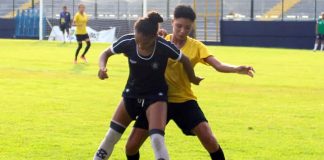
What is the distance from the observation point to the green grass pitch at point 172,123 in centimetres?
1053

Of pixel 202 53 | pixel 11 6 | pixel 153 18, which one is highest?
pixel 11 6

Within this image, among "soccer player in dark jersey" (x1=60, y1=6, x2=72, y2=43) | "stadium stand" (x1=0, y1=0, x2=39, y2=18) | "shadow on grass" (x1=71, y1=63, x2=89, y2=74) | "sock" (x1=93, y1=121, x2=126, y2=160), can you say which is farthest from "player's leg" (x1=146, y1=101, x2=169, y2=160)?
"stadium stand" (x1=0, y1=0, x2=39, y2=18)

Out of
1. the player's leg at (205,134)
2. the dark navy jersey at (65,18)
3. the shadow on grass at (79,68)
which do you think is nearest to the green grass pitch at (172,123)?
the shadow on grass at (79,68)

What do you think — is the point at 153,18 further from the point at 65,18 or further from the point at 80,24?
the point at 65,18

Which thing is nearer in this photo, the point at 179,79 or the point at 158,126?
the point at 158,126

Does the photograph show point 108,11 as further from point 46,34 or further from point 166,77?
point 166,77

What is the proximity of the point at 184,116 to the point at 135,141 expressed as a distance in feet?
1.88

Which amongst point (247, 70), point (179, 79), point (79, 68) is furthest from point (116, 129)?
point (79, 68)

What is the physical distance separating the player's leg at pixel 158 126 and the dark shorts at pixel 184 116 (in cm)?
26

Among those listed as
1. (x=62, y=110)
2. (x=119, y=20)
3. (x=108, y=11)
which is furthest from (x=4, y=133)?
(x=108, y=11)

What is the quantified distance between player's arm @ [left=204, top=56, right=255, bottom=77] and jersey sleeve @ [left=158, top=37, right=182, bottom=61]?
530mm

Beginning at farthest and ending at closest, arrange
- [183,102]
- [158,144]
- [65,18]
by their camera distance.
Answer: [65,18] → [183,102] → [158,144]

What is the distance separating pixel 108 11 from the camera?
58.6 metres

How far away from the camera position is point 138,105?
793 centimetres
